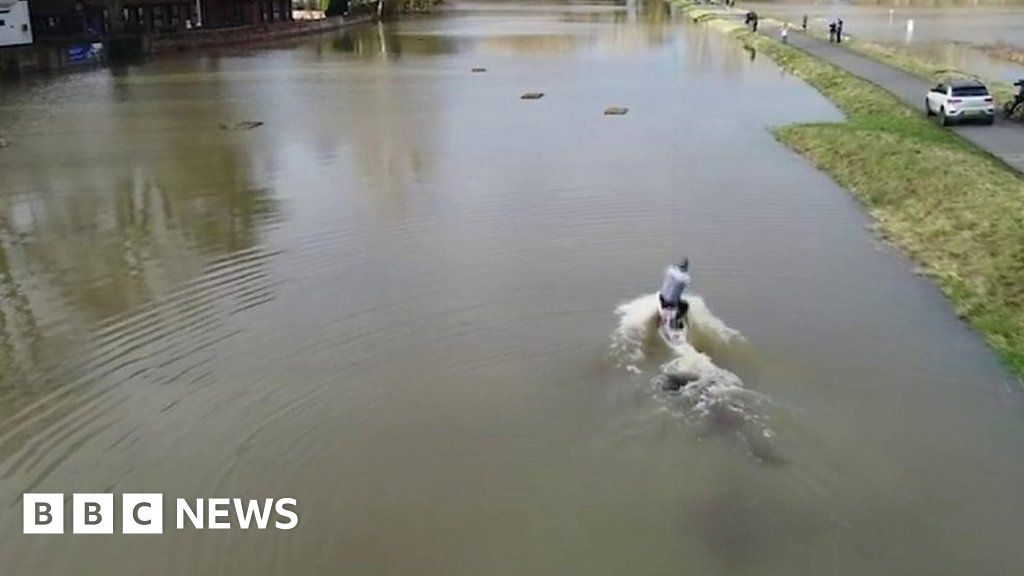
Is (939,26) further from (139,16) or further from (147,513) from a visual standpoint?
(147,513)

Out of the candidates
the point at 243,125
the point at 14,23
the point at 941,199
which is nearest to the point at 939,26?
the point at 243,125

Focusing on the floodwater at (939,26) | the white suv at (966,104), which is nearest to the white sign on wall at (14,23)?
the white suv at (966,104)

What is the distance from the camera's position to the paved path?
27.2 metres

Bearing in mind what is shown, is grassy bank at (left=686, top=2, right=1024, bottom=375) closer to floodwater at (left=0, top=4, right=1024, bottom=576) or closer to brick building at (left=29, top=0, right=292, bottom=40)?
floodwater at (left=0, top=4, right=1024, bottom=576)

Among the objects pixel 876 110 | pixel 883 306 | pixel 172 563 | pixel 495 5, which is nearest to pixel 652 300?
pixel 883 306

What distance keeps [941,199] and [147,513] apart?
18.2 metres

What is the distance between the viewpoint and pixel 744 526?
33.7ft

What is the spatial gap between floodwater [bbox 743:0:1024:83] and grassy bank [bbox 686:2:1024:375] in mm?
18141

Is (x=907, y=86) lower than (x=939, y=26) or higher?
lower

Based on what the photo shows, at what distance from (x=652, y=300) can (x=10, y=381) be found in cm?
978

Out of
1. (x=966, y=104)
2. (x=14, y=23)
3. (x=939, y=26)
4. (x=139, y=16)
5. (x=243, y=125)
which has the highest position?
(x=139, y=16)

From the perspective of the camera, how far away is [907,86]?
134 feet

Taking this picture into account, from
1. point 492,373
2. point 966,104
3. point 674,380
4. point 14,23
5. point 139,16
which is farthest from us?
point 139,16

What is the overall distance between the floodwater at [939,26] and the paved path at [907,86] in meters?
4.22
